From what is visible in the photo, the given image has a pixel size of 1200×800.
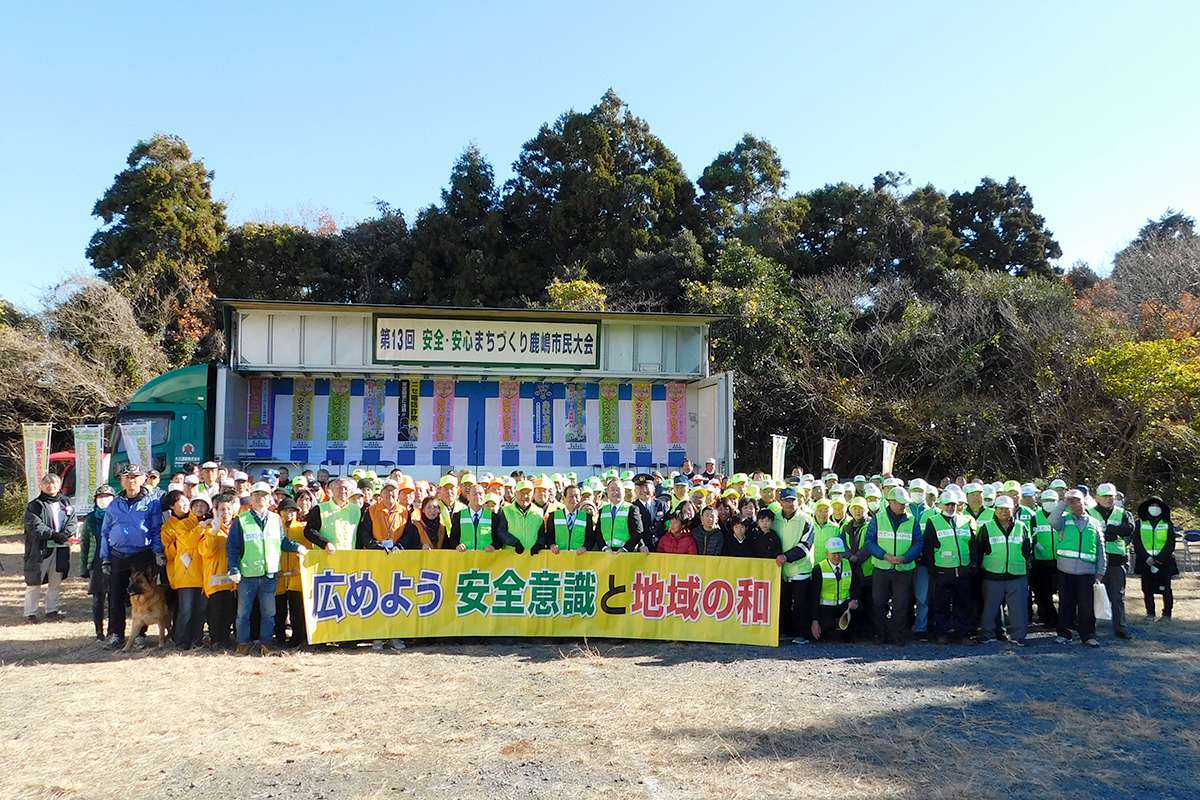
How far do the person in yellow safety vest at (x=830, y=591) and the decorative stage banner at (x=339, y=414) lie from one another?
11030 millimetres

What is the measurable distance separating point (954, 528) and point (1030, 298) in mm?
19287

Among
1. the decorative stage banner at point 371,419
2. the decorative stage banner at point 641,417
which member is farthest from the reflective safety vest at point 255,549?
the decorative stage banner at point 641,417

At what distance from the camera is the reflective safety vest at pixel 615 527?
9188mm

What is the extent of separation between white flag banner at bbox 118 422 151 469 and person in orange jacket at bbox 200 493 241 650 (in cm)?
727

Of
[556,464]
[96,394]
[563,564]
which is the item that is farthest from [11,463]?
[563,564]

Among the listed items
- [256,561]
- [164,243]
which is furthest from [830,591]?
[164,243]

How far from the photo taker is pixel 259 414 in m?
16.8

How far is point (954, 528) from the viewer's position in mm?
8977

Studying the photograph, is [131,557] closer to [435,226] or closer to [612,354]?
[612,354]

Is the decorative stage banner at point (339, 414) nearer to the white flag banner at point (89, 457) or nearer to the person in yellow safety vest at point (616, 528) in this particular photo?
the white flag banner at point (89, 457)

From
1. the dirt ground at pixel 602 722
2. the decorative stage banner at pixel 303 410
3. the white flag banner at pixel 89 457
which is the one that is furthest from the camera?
the decorative stage banner at pixel 303 410

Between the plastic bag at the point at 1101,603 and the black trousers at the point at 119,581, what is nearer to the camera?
the black trousers at the point at 119,581

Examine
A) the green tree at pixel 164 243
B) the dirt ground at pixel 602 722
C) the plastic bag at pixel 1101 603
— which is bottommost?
the dirt ground at pixel 602 722

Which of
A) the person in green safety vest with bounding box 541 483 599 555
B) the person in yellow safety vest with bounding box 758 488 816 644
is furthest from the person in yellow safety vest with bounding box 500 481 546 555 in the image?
the person in yellow safety vest with bounding box 758 488 816 644
